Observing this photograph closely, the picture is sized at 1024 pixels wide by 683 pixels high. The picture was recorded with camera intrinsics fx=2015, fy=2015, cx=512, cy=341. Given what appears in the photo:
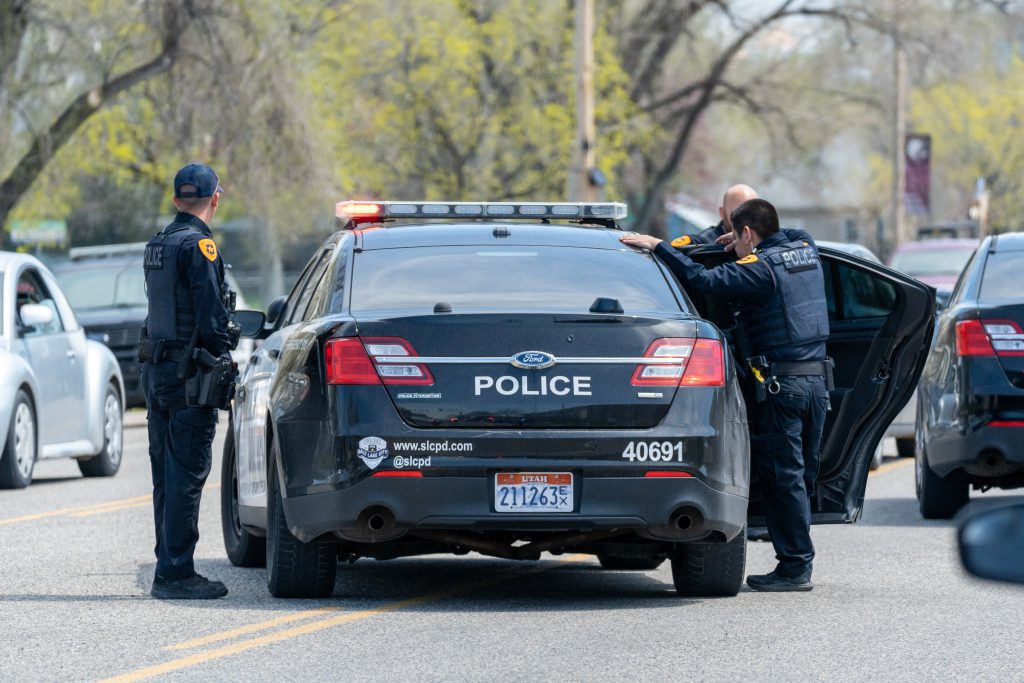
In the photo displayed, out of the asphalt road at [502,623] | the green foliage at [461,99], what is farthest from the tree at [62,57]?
the asphalt road at [502,623]

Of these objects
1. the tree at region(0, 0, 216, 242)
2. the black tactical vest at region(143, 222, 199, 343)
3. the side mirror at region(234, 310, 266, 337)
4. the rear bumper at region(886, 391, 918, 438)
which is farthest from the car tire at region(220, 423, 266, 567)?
→ the tree at region(0, 0, 216, 242)

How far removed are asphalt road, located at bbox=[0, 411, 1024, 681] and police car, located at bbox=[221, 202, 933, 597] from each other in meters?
0.32

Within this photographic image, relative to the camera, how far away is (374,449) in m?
7.54

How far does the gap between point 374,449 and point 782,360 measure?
202 cm

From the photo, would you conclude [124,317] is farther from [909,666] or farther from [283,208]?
[909,666]

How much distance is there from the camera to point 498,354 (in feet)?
25.0

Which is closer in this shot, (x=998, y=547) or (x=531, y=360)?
(x=998, y=547)

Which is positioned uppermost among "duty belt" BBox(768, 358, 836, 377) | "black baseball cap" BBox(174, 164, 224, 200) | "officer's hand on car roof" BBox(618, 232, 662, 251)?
"black baseball cap" BBox(174, 164, 224, 200)

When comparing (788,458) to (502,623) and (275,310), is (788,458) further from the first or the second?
(275,310)

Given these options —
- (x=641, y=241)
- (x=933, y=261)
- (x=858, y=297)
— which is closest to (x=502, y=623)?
(x=641, y=241)

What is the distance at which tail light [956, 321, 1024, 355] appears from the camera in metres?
10.8

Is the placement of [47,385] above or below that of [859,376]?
below

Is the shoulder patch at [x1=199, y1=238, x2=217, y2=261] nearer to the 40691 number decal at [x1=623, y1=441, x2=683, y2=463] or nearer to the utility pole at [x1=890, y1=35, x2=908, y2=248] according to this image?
the 40691 number decal at [x1=623, y1=441, x2=683, y2=463]

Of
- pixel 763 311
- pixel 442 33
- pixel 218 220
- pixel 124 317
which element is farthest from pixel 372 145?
pixel 763 311
